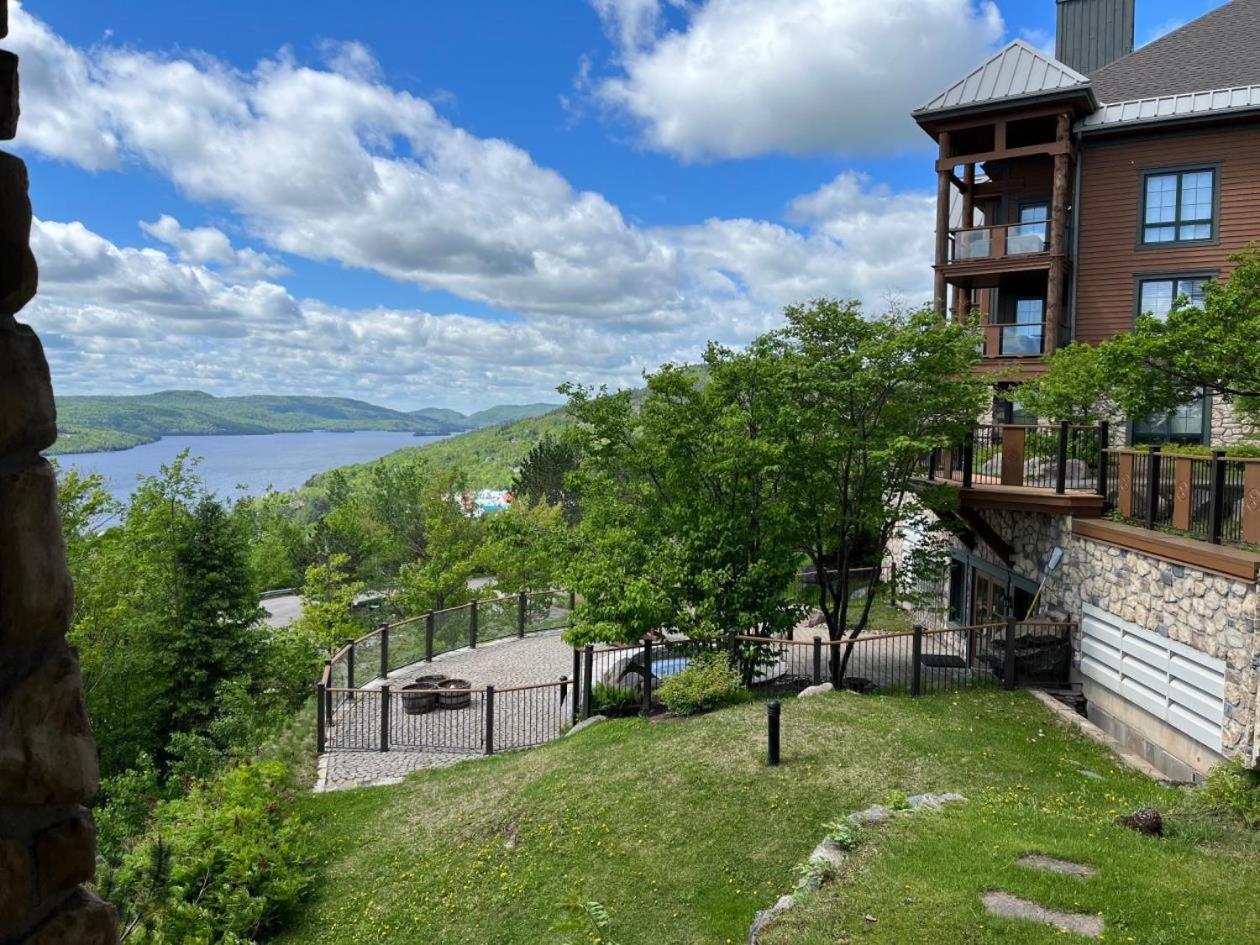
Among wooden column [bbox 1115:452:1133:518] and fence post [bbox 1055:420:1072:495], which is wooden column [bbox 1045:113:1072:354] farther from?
wooden column [bbox 1115:452:1133:518]

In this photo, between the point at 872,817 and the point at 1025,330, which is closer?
the point at 872,817

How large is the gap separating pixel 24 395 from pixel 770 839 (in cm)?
820

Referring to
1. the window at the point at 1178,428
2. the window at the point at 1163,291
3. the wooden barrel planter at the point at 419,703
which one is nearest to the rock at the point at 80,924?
the wooden barrel planter at the point at 419,703

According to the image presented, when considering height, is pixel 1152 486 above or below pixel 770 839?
above

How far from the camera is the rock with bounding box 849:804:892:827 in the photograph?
775 cm

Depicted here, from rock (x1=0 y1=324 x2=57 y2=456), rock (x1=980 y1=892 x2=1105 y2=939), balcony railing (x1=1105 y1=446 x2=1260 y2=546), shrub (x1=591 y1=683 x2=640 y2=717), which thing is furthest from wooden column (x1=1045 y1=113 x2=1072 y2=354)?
rock (x1=0 y1=324 x2=57 y2=456)

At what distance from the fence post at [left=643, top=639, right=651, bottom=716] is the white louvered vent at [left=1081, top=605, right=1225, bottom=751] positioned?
23.5 ft

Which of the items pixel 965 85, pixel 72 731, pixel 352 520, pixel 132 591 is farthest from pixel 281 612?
pixel 72 731

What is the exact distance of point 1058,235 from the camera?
63.0 ft

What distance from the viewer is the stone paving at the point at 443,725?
13.9 metres

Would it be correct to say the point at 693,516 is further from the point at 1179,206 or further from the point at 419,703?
the point at 1179,206

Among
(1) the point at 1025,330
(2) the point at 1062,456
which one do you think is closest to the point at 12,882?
(2) the point at 1062,456

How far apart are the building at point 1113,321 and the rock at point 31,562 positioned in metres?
11.5

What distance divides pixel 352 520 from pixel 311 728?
77.4 ft
